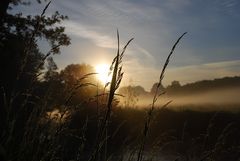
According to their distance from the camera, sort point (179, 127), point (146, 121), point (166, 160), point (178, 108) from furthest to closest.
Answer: point (178, 108)
point (179, 127)
point (166, 160)
point (146, 121)

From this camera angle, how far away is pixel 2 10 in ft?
45.7

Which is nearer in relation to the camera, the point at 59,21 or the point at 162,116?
the point at 162,116

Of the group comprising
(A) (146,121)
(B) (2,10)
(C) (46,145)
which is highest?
(B) (2,10)

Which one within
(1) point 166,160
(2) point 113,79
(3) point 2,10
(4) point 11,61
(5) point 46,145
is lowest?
(1) point 166,160

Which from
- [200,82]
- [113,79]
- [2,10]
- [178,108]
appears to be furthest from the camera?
[200,82]

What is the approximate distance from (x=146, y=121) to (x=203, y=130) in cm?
1457

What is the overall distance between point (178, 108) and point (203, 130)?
274cm

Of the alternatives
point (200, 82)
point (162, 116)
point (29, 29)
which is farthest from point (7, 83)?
point (200, 82)

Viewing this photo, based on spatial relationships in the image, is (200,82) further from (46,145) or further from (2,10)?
(46,145)

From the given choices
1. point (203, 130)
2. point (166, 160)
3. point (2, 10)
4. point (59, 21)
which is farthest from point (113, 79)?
point (59, 21)

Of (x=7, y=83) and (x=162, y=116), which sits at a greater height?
(x=7, y=83)

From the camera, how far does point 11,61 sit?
17.8m

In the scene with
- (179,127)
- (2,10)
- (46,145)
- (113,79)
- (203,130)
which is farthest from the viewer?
(179,127)

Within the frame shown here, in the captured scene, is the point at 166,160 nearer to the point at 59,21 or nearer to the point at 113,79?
the point at 113,79
